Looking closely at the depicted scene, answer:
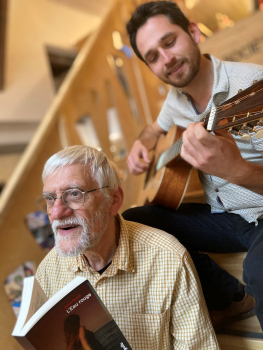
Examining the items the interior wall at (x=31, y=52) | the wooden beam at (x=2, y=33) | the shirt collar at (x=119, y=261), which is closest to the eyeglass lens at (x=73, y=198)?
the shirt collar at (x=119, y=261)

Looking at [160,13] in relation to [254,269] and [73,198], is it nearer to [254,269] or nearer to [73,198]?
[73,198]

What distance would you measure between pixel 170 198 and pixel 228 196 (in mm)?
219

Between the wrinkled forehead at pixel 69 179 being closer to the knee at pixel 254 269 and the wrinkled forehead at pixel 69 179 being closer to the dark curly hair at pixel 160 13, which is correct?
the knee at pixel 254 269

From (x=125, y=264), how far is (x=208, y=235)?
1.29 feet

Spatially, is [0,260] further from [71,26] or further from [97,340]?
[71,26]

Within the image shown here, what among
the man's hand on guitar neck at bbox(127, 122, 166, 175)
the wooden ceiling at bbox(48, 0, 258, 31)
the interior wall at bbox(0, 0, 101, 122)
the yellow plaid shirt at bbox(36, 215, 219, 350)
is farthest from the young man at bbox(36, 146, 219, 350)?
the wooden ceiling at bbox(48, 0, 258, 31)

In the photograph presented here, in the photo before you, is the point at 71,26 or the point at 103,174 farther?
the point at 71,26

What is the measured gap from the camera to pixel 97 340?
658 mm

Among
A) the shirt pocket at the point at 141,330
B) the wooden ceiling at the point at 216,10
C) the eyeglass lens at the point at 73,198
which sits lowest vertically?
the shirt pocket at the point at 141,330

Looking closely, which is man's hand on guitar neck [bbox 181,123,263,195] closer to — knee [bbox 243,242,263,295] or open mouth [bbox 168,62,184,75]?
knee [bbox 243,242,263,295]

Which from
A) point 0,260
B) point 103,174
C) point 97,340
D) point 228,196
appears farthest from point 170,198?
point 0,260

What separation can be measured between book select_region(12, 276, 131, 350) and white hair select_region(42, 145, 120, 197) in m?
0.33

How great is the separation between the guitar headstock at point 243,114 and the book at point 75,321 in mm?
507

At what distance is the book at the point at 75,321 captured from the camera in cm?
63
